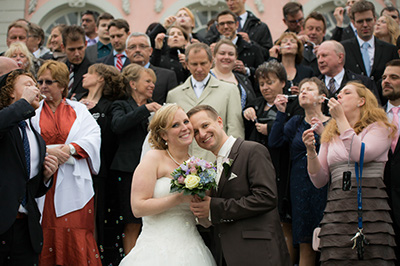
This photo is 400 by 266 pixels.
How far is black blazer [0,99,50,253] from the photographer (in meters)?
5.22

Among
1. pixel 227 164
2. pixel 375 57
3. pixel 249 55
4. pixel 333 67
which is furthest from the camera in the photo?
pixel 249 55

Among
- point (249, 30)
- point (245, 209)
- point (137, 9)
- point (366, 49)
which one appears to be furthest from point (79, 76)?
point (137, 9)

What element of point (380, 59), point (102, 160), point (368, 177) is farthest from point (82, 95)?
point (380, 59)

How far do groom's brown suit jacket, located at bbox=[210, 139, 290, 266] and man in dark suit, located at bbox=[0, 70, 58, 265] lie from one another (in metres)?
1.79

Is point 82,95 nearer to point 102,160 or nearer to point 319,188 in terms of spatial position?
point 102,160

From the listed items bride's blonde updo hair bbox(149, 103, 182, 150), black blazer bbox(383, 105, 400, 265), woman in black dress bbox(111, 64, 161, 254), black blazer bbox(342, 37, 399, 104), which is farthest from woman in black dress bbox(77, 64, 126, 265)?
black blazer bbox(342, 37, 399, 104)

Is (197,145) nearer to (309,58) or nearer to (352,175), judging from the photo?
(352,175)

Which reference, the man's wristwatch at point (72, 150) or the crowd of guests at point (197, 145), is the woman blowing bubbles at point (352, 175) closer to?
the crowd of guests at point (197, 145)

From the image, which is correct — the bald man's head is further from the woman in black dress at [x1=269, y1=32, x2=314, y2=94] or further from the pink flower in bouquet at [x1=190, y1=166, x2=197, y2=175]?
the woman in black dress at [x1=269, y1=32, x2=314, y2=94]

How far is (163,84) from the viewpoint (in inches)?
325

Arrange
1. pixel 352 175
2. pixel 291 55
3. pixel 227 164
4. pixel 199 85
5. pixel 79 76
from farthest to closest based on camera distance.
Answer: pixel 291 55, pixel 79 76, pixel 199 85, pixel 352 175, pixel 227 164

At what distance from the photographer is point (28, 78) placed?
227 inches

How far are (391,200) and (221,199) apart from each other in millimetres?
2051

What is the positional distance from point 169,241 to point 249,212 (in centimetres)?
82
